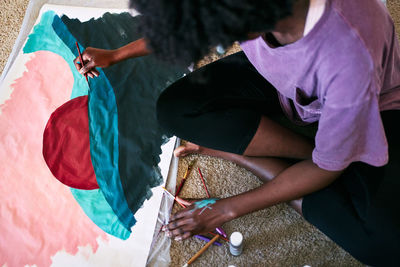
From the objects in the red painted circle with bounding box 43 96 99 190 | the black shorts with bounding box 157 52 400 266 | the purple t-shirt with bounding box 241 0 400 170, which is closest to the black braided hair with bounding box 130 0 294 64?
the purple t-shirt with bounding box 241 0 400 170

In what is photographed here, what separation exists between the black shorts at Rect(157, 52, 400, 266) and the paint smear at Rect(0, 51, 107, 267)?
370 mm

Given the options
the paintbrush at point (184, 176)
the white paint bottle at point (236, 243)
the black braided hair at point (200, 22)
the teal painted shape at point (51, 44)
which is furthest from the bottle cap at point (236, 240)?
the teal painted shape at point (51, 44)

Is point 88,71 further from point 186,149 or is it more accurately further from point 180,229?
point 180,229

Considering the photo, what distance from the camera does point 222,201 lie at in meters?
0.86

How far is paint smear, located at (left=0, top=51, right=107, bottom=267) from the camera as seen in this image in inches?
37.0

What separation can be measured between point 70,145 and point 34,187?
6.0 inches

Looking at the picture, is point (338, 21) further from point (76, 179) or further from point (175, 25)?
point (76, 179)

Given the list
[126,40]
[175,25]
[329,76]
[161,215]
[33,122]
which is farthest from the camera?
[126,40]

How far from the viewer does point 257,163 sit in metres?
0.97

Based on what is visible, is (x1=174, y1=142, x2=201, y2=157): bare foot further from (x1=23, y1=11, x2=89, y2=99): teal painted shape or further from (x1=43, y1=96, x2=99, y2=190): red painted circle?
(x1=23, y1=11, x2=89, y2=99): teal painted shape

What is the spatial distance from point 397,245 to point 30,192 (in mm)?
923

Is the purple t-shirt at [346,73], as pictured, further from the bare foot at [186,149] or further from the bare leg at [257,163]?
the bare foot at [186,149]

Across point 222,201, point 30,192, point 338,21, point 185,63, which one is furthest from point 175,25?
point 30,192

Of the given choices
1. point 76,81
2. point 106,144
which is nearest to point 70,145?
point 106,144
